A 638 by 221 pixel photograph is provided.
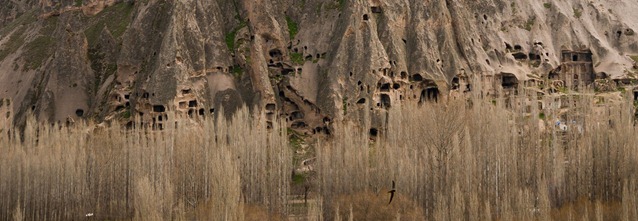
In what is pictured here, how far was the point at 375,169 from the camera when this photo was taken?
48000 millimetres

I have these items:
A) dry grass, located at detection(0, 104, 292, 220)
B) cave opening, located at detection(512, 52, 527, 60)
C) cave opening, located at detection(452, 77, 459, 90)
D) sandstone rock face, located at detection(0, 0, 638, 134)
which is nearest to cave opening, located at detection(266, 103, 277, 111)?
sandstone rock face, located at detection(0, 0, 638, 134)

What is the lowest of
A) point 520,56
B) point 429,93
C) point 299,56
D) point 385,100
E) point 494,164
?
point 494,164

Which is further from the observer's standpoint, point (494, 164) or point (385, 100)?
point (385, 100)

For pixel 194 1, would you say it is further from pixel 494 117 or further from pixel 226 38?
pixel 494 117

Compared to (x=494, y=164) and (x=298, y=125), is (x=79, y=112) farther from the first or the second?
(x=494, y=164)

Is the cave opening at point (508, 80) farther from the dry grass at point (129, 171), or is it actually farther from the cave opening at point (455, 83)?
the dry grass at point (129, 171)

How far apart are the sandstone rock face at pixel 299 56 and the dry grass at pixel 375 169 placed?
10.4 meters

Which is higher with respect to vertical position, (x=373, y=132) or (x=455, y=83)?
(x=455, y=83)

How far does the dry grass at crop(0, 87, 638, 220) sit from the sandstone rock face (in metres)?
10.4

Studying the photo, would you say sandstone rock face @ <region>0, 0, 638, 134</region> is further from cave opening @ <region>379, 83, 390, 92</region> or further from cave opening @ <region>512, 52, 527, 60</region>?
cave opening @ <region>379, 83, 390, 92</region>

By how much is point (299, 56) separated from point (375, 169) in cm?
2322

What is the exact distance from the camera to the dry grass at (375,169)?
42219 millimetres

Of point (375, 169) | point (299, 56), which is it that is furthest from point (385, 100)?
point (375, 169)

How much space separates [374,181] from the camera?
47.2m
